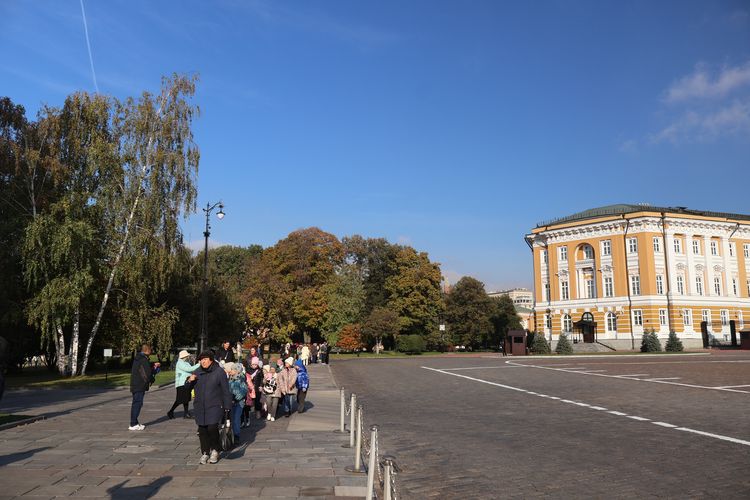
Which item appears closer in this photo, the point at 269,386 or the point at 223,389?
the point at 223,389

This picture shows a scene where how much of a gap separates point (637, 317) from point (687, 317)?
5.23 meters

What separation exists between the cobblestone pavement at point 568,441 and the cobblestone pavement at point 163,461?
3.89ft

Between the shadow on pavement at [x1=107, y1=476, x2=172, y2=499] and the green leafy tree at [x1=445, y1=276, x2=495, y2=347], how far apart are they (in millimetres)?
65501

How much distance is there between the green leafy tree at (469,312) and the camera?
234ft

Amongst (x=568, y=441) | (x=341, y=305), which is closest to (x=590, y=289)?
(x=341, y=305)

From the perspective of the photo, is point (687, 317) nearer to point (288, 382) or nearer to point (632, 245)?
point (632, 245)

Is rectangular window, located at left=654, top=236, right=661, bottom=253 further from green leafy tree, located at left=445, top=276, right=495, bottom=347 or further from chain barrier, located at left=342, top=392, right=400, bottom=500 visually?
chain barrier, located at left=342, top=392, right=400, bottom=500

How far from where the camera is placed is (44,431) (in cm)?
1187

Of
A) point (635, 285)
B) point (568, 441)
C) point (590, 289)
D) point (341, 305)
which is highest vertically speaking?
point (635, 285)

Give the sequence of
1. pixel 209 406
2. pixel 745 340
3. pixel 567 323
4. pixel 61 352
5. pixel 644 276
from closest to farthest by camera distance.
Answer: pixel 209 406 < pixel 61 352 < pixel 745 340 < pixel 644 276 < pixel 567 323

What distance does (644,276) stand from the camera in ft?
193

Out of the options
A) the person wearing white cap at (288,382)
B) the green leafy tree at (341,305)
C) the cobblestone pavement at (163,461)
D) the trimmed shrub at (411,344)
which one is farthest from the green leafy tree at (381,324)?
the cobblestone pavement at (163,461)

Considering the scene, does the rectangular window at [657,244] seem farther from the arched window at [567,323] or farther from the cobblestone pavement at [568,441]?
Result: the cobblestone pavement at [568,441]

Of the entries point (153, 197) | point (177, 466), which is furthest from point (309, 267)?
point (177, 466)
